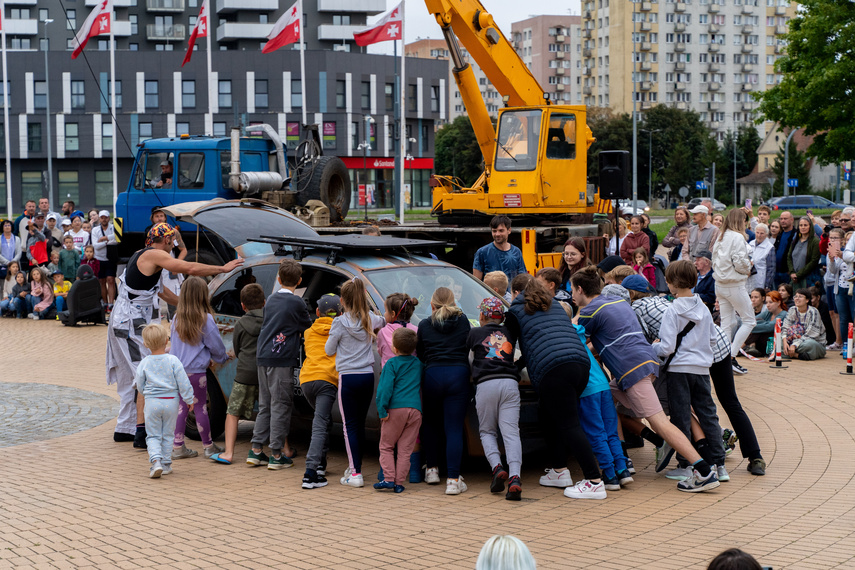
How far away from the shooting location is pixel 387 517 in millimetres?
7051

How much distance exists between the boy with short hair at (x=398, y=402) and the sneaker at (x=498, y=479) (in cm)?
69

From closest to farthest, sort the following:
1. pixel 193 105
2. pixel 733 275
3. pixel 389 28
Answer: pixel 733 275 → pixel 389 28 → pixel 193 105

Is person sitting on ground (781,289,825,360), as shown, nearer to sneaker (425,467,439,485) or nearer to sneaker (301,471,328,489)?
sneaker (425,467,439,485)

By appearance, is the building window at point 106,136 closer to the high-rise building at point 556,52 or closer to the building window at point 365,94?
the building window at point 365,94

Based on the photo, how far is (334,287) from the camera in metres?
9.02

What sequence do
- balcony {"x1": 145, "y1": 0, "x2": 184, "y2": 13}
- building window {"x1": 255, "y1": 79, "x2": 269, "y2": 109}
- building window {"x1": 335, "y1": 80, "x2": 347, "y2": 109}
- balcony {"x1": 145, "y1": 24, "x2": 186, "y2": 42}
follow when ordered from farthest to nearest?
balcony {"x1": 145, "y1": 24, "x2": 186, "y2": 42} → balcony {"x1": 145, "y1": 0, "x2": 184, "y2": 13} → building window {"x1": 335, "y1": 80, "x2": 347, "y2": 109} → building window {"x1": 255, "y1": 79, "x2": 269, "y2": 109}

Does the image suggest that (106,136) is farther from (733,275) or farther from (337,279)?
(337,279)

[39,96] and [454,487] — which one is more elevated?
[39,96]

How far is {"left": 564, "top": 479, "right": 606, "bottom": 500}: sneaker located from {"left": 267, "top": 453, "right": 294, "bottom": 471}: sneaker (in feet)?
7.92

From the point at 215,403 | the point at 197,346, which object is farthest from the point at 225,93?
the point at 197,346

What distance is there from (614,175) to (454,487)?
8.83 metres

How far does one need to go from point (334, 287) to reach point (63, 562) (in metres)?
3.63

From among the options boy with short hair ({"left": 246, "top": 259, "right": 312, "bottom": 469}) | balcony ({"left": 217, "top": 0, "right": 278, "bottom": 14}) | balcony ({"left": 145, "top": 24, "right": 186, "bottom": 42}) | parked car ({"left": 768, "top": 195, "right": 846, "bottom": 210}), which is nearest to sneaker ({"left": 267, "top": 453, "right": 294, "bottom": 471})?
boy with short hair ({"left": 246, "top": 259, "right": 312, "bottom": 469})

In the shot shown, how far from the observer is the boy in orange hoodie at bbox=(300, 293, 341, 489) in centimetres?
793
